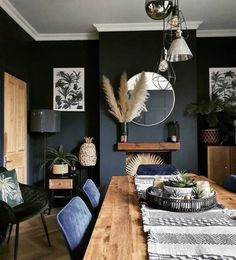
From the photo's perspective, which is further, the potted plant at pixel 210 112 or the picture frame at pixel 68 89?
the picture frame at pixel 68 89

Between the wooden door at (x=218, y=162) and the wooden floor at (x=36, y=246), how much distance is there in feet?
7.75

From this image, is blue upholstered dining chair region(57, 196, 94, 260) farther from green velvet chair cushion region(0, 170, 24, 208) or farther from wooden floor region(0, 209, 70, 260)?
green velvet chair cushion region(0, 170, 24, 208)

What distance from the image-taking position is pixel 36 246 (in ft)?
9.39

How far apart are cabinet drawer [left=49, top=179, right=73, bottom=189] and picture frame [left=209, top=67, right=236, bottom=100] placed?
107 inches

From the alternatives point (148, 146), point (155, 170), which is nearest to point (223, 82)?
point (148, 146)

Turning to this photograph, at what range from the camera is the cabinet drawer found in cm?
409

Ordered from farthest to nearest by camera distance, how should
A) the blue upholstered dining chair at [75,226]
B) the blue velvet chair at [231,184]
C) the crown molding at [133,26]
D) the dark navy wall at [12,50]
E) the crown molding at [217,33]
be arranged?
the crown molding at [217,33] < the crown molding at [133,26] < the dark navy wall at [12,50] < the blue velvet chair at [231,184] < the blue upholstered dining chair at [75,226]

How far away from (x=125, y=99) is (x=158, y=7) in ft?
7.25

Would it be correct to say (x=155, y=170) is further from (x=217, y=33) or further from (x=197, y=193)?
(x=217, y=33)

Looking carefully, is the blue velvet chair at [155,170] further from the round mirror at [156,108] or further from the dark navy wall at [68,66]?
the dark navy wall at [68,66]

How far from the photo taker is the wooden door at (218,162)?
4.06 m

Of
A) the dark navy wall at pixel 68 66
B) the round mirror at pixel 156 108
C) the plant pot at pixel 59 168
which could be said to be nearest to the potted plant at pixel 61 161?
the plant pot at pixel 59 168

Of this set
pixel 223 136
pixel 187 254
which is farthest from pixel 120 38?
pixel 187 254

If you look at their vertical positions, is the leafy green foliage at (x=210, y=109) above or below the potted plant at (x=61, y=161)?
above
